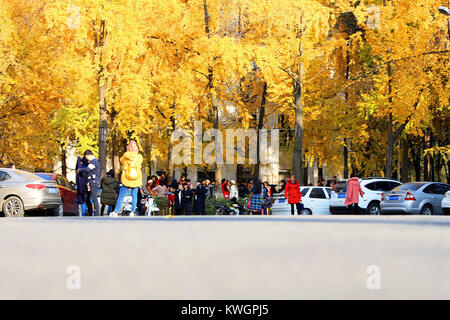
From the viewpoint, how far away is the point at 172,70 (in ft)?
120

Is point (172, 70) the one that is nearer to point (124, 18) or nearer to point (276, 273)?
point (124, 18)

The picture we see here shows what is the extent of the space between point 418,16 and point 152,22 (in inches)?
482

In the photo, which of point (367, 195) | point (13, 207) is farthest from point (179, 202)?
point (13, 207)

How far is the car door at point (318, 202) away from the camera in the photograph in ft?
114

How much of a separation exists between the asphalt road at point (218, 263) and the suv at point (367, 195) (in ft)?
58.7

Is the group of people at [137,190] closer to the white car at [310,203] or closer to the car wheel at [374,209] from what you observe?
the white car at [310,203]

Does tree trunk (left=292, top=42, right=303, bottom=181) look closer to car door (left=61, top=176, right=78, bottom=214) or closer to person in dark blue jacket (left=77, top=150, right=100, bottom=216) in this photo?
car door (left=61, top=176, right=78, bottom=214)

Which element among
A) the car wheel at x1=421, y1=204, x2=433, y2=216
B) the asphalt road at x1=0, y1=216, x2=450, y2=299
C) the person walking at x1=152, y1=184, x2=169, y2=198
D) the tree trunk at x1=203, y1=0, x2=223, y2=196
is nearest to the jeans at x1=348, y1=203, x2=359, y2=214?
the car wheel at x1=421, y1=204, x2=433, y2=216

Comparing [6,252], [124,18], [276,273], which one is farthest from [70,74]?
[276,273]

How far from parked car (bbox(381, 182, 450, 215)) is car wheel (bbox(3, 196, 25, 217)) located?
14.6 metres

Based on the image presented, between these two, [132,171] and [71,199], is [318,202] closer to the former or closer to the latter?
[71,199]

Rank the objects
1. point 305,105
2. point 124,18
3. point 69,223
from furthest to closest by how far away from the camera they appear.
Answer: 1. point 305,105
2. point 124,18
3. point 69,223

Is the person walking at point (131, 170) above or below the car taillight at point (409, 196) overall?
above

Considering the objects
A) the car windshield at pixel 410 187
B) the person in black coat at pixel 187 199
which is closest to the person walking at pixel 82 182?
the person in black coat at pixel 187 199
